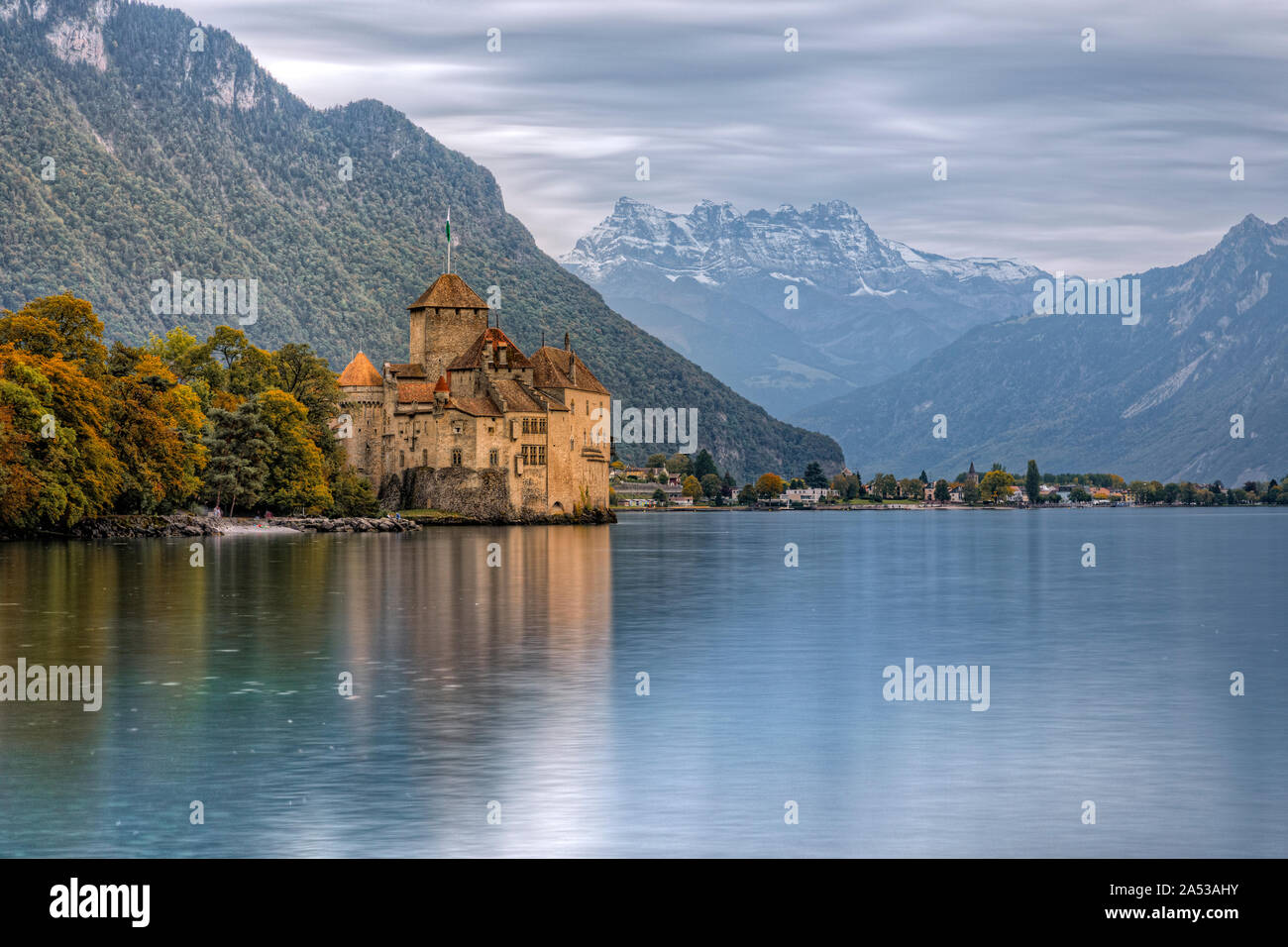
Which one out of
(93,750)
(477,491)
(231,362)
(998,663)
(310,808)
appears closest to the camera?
(310,808)

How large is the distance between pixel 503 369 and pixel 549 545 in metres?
42.8

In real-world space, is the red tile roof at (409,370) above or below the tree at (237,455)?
above

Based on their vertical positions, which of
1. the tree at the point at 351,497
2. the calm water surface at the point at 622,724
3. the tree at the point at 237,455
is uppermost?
the tree at the point at 237,455

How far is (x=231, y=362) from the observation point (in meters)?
126

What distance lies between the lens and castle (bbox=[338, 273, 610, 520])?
13800 centimetres

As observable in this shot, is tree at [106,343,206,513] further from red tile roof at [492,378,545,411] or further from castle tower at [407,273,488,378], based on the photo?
castle tower at [407,273,488,378]

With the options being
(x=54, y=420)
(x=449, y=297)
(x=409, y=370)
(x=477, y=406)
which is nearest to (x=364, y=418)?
(x=409, y=370)

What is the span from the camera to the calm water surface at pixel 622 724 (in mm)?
20516

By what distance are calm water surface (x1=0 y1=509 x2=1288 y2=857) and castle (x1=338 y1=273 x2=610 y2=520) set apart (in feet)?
243

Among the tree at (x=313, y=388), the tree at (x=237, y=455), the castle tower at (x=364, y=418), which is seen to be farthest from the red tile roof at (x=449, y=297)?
the tree at (x=237, y=455)

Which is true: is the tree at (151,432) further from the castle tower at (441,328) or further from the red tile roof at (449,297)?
the red tile roof at (449,297)
